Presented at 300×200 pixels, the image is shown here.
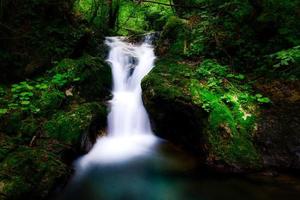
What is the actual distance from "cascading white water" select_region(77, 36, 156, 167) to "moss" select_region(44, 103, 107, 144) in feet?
1.98

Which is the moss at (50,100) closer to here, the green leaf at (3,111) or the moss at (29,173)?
the green leaf at (3,111)

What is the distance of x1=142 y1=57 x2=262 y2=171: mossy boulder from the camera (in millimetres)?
6711

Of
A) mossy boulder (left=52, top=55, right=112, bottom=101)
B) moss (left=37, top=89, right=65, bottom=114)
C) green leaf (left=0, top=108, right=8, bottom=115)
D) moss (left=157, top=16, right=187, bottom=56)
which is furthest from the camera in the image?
moss (left=157, top=16, right=187, bottom=56)

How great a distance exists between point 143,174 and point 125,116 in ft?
7.33

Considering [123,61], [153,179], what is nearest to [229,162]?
[153,179]

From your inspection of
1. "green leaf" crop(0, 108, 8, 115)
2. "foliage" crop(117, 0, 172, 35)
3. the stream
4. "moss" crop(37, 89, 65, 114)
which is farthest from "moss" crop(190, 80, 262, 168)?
"foliage" crop(117, 0, 172, 35)

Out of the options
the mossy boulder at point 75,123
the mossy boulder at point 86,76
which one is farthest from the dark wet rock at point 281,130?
the mossy boulder at point 86,76

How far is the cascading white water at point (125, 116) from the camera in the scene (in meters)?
7.34

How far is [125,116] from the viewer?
8461 millimetres

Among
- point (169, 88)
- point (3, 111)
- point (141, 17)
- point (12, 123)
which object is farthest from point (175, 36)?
point (141, 17)

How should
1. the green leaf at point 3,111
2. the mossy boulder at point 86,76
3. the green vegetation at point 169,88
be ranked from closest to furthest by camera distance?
the green leaf at point 3,111
the green vegetation at point 169,88
the mossy boulder at point 86,76

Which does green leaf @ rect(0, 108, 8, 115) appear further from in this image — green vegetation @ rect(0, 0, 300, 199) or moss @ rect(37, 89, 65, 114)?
moss @ rect(37, 89, 65, 114)

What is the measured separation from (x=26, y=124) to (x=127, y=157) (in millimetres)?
2380

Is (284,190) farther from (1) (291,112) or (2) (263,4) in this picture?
(2) (263,4)
